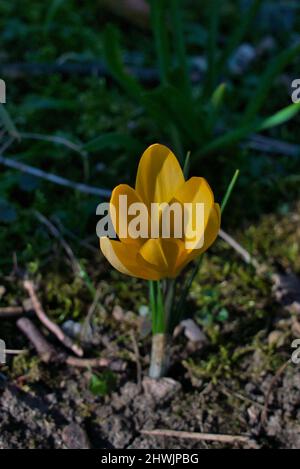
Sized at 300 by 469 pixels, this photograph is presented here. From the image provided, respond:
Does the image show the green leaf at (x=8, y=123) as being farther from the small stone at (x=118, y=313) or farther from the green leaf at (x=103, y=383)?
the green leaf at (x=103, y=383)

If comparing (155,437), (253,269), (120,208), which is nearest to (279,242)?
(253,269)

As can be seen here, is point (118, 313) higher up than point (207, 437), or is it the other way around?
point (118, 313)

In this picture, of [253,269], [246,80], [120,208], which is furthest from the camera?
[246,80]

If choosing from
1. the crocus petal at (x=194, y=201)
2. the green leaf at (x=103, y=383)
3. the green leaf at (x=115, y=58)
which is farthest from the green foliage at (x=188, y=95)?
the green leaf at (x=103, y=383)

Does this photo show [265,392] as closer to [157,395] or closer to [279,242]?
[157,395]

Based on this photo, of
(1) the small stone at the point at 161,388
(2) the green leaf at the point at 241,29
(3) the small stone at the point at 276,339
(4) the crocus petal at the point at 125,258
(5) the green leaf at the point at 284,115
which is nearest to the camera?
(4) the crocus petal at the point at 125,258

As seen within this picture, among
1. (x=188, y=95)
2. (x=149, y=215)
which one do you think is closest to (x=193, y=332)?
(x=149, y=215)

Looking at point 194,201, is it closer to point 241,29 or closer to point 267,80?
point 267,80
